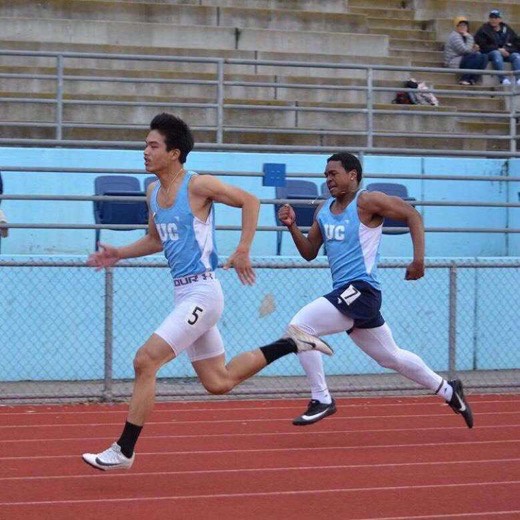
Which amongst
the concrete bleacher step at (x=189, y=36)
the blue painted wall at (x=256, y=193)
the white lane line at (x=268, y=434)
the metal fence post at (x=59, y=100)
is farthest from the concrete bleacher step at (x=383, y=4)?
the white lane line at (x=268, y=434)

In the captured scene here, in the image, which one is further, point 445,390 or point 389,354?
point 445,390

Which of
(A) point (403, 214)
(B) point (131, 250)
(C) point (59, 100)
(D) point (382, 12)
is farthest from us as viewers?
(D) point (382, 12)

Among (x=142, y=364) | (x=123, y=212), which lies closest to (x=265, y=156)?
(x=123, y=212)

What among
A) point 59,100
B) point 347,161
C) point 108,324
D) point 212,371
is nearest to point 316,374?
point 347,161

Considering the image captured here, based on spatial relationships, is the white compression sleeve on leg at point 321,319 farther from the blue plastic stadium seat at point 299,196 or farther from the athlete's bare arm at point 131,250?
the blue plastic stadium seat at point 299,196

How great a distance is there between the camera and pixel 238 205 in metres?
7.15

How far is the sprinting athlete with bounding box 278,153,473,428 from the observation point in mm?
8898

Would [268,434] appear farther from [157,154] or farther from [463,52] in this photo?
[463,52]

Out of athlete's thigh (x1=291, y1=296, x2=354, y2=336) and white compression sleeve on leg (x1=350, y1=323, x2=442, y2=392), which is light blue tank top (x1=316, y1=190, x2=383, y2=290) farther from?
white compression sleeve on leg (x1=350, y1=323, x2=442, y2=392)

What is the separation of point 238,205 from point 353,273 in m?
2.14

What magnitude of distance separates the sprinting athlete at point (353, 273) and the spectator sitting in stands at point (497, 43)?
34.4 ft

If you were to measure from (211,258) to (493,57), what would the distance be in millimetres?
12552

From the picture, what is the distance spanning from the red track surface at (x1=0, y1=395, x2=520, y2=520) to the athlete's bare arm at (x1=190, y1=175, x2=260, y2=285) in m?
1.30

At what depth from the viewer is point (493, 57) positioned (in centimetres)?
1895
